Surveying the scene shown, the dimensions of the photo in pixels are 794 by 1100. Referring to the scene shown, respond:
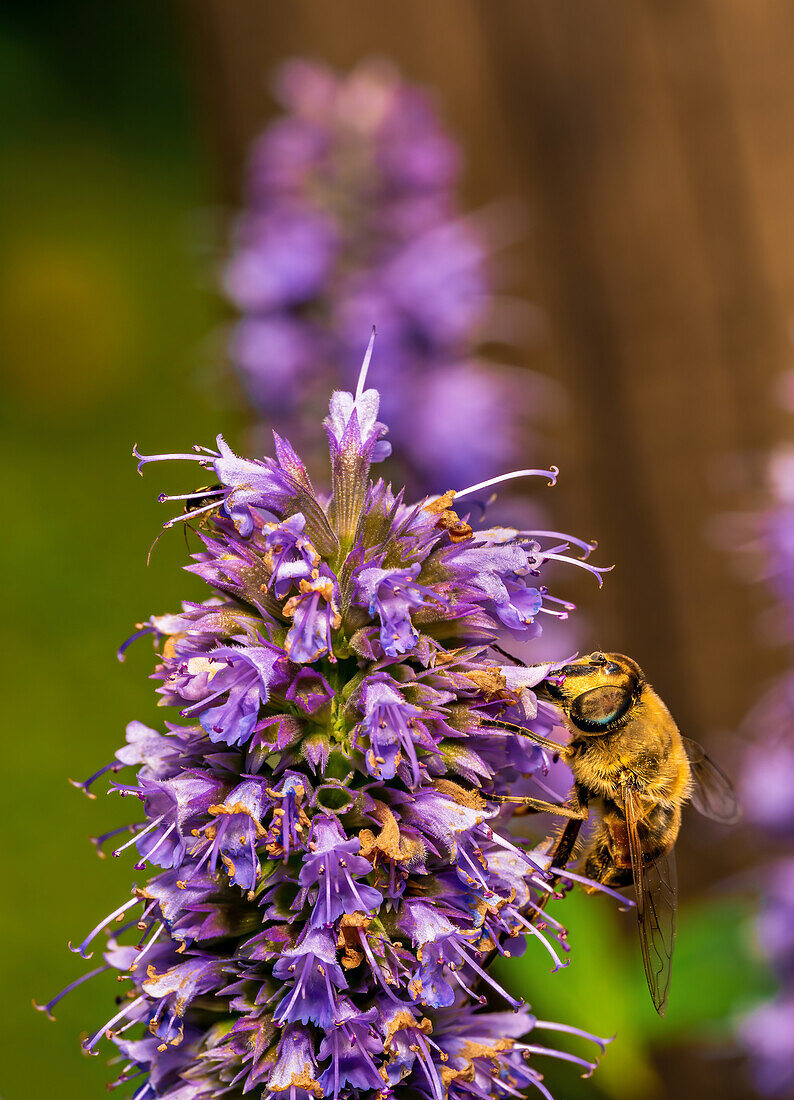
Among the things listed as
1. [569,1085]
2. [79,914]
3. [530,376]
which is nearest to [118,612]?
[79,914]

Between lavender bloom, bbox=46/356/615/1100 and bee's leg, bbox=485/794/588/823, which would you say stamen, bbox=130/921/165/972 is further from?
bee's leg, bbox=485/794/588/823

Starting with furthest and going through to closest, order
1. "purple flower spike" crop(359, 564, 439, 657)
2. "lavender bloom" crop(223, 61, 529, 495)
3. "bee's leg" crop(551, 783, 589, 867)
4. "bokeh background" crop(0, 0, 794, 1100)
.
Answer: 1. "bokeh background" crop(0, 0, 794, 1100)
2. "lavender bloom" crop(223, 61, 529, 495)
3. "bee's leg" crop(551, 783, 589, 867)
4. "purple flower spike" crop(359, 564, 439, 657)

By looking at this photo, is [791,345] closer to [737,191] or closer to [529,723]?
[737,191]

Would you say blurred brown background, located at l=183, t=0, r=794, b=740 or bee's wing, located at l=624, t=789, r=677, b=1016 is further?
blurred brown background, located at l=183, t=0, r=794, b=740

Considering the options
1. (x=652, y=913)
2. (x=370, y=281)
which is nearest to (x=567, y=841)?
(x=652, y=913)

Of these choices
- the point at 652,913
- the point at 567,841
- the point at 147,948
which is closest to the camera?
the point at 147,948

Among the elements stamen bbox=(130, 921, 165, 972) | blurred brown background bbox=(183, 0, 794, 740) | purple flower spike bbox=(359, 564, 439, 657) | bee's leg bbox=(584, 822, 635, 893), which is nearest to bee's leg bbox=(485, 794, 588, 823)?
bee's leg bbox=(584, 822, 635, 893)

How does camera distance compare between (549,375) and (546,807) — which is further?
(549,375)

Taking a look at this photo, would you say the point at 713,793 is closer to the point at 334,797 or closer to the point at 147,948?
the point at 334,797
